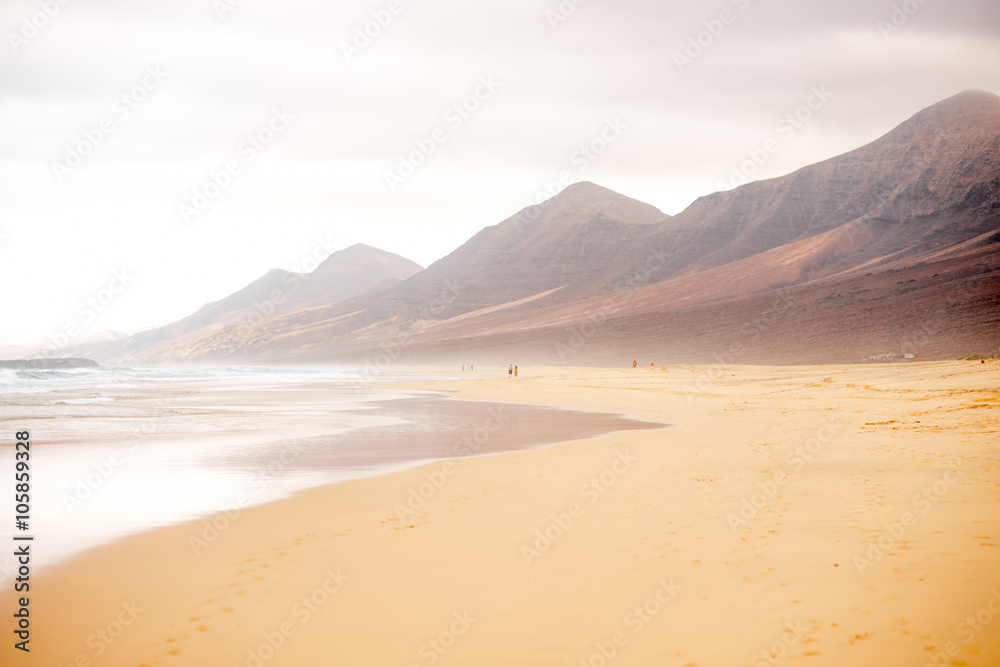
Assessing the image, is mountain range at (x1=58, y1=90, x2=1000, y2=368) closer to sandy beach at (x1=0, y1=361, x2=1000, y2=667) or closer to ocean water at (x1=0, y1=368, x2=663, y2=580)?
ocean water at (x1=0, y1=368, x2=663, y2=580)

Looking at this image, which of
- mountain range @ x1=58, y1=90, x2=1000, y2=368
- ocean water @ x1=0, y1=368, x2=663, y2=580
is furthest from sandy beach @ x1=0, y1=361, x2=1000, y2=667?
mountain range @ x1=58, y1=90, x2=1000, y2=368

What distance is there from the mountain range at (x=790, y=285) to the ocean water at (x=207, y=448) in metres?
44.6

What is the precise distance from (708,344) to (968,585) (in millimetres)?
75087

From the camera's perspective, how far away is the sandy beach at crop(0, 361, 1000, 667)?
482 centimetres

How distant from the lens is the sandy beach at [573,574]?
4.82m

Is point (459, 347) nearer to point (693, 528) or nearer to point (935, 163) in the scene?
point (935, 163)

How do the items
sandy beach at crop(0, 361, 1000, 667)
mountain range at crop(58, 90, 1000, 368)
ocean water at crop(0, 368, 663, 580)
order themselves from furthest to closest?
mountain range at crop(58, 90, 1000, 368) → ocean water at crop(0, 368, 663, 580) → sandy beach at crop(0, 361, 1000, 667)

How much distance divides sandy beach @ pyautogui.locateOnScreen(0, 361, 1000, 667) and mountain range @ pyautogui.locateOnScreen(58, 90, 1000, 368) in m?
49.3

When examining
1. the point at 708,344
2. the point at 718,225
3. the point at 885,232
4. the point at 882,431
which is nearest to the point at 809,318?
the point at 708,344

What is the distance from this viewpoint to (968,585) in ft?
17.6

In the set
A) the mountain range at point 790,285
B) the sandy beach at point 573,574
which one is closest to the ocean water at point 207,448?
the sandy beach at point 573,574

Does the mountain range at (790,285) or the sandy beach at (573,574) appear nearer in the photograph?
the sandy beach at (573,574)

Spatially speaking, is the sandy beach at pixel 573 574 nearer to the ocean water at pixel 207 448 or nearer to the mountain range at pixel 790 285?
the ocean water at pixel 207 448

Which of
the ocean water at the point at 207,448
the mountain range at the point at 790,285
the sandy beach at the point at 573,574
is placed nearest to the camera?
the sandy beach at the point at 573,574
